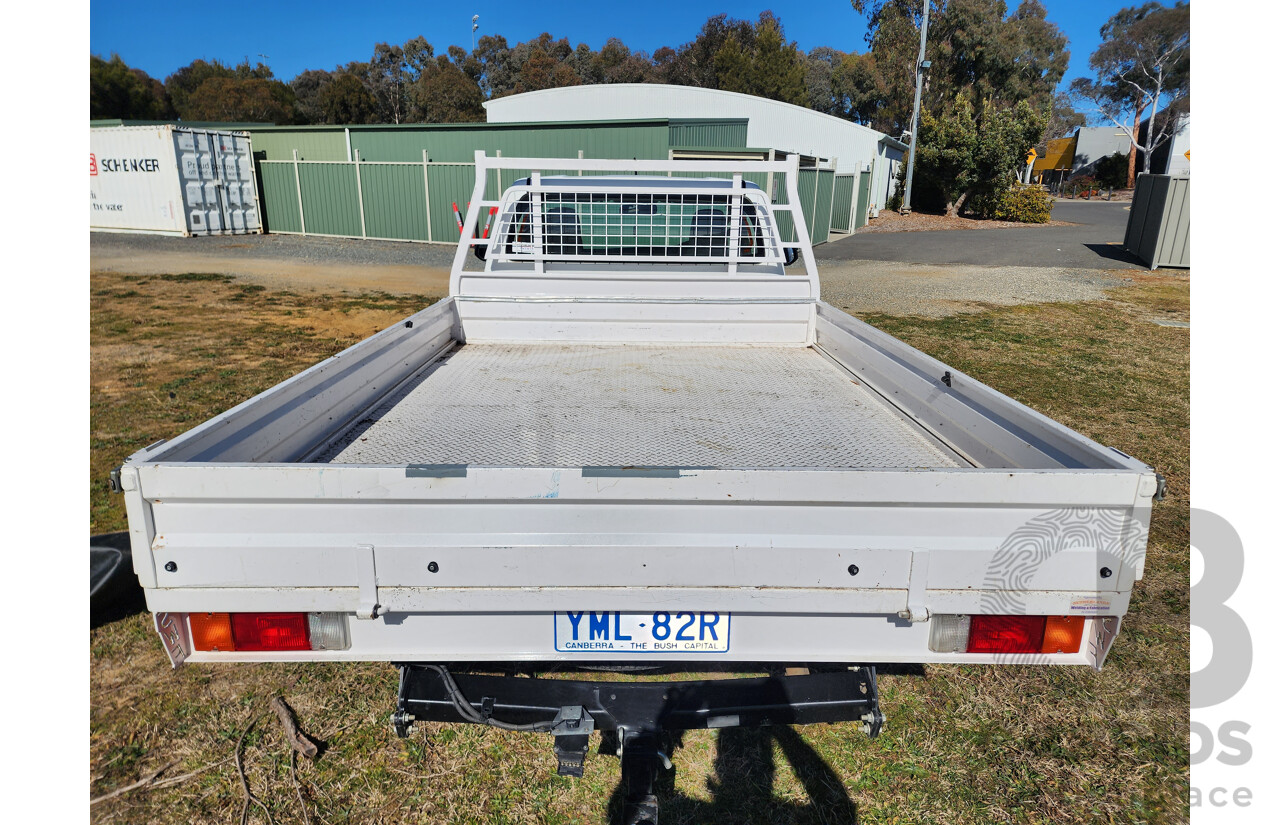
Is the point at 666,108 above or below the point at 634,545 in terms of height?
above

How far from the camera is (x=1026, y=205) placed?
2742cm

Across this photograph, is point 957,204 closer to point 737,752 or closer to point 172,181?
point 172,181

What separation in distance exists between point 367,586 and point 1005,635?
5.39 ft

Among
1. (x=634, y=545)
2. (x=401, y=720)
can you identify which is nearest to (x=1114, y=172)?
(x=634, y=545)

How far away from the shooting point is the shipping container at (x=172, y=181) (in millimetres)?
18094

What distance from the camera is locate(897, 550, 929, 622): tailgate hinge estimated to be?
1.77 m

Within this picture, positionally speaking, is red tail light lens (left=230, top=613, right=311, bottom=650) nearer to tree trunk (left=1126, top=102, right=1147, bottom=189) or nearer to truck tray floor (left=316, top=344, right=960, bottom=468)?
truck tray floor (left=316, top=344, right=960, bottom=468)

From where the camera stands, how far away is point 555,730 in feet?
6.64

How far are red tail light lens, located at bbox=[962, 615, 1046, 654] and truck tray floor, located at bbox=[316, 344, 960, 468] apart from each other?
546 mm

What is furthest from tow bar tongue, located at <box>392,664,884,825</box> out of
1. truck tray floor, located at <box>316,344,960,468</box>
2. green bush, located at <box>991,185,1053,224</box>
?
green bush, located at <box>991,185,1053,224</box>

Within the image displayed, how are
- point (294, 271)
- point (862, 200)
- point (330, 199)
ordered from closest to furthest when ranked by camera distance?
point (294, 271), point (330, 199), point (862, 200)

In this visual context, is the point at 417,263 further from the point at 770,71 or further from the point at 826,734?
the point at 770,71

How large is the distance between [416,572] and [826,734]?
1789 millimetres

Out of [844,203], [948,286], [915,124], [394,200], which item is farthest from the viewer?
[915,124]
